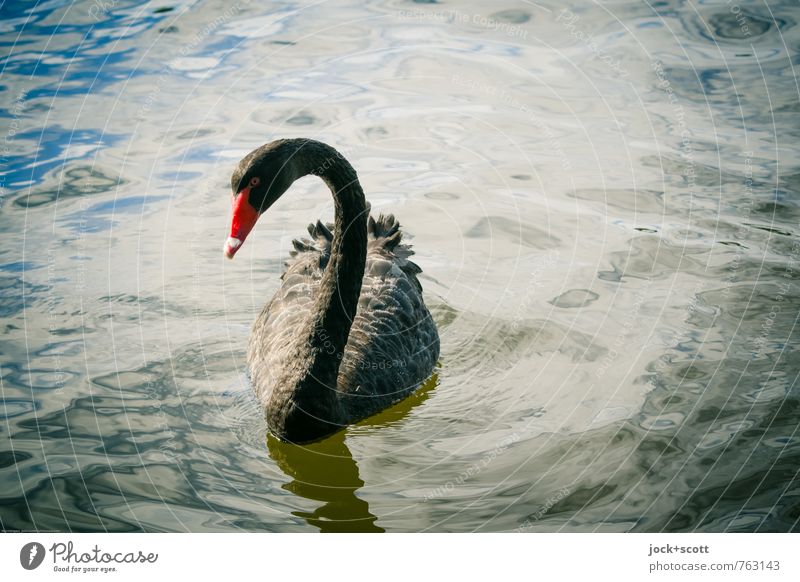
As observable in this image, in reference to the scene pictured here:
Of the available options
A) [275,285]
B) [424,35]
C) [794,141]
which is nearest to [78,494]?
[275,285]

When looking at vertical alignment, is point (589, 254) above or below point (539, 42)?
below

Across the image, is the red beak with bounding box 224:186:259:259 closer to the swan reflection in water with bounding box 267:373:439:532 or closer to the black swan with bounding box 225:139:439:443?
the black swan with bounding box 225:139:439:443

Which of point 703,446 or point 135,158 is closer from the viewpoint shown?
point 703,446

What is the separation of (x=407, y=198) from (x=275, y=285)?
1.62 metres

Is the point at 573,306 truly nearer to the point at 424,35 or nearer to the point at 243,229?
the point at 243,229

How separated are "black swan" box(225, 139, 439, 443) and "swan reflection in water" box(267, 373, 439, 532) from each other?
9 centimetres

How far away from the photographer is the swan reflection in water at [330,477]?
4.53 meters

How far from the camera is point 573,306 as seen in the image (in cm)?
642

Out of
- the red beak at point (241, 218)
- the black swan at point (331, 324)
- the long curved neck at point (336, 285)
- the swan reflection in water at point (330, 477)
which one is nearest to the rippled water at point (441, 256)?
the swan reflection in water at point (330, 477)
